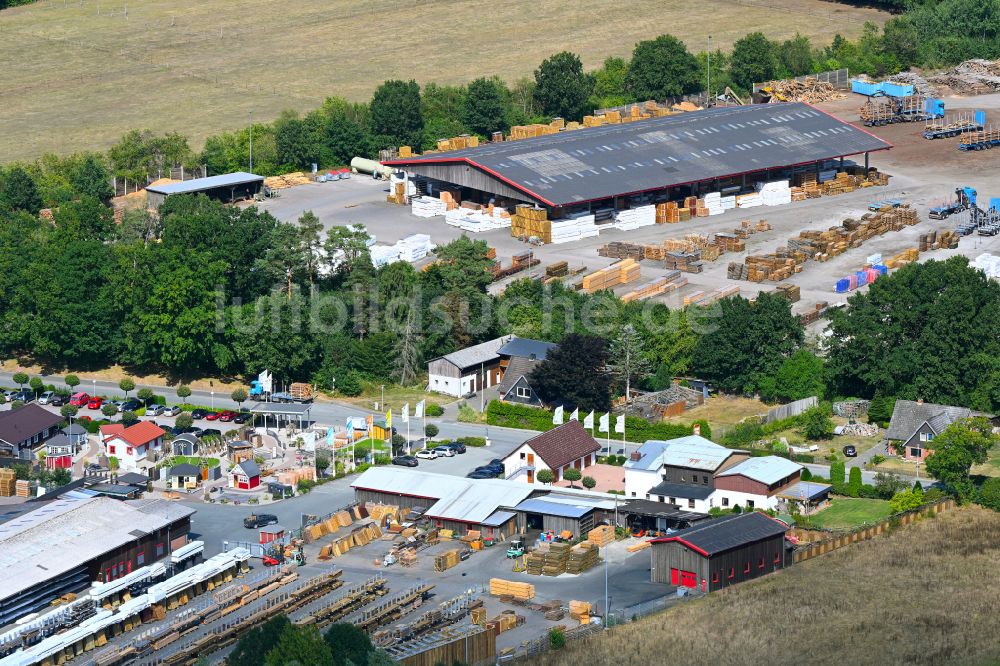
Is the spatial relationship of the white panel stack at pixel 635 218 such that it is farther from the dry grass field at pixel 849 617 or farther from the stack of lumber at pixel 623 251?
the dry grass field at pixel 849 617

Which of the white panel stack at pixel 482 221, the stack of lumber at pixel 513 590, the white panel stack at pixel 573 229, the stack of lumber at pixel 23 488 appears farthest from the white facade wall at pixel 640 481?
the white panel stack at pixel 482 221

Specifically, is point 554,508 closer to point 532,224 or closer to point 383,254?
point 383,254

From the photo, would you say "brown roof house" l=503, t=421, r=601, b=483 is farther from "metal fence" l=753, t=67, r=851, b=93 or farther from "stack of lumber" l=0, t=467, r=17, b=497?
"metal fence" l=753, t=67, r=851, b=93

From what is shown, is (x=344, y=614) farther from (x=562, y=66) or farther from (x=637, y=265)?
(x=562, y=66)

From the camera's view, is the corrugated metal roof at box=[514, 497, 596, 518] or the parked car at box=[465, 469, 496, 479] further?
the parked car at box=[465, 469, 496, 479]

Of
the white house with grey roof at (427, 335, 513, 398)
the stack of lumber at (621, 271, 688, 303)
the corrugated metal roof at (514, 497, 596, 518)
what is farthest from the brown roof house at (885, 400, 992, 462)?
the white house with grey roof at (427, 335, 513, 398)

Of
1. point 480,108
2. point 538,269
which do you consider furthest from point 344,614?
point 480,108

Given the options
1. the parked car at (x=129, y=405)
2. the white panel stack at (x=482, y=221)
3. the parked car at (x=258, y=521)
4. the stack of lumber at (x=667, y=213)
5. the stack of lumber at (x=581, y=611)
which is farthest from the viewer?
the stack of lumber at (x=667, y=213)
